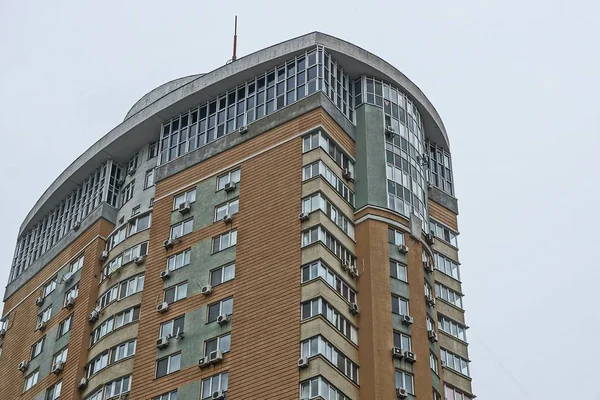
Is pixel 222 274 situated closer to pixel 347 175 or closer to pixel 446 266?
pixel 347 175

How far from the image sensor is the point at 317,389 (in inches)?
2276

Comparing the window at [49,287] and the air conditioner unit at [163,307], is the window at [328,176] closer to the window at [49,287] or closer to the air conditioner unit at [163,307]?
the air conditioner unit at [163,307]

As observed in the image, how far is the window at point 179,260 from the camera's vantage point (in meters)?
69.5

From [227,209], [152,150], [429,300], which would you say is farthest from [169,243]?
[429,300]

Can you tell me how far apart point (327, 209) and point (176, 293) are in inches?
447

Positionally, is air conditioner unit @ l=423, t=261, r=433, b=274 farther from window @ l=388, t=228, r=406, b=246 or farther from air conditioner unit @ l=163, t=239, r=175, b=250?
air conditioner unit @ l=163, t=239, r=175, b=250

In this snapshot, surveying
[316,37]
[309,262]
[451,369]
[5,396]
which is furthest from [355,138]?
[5,396]

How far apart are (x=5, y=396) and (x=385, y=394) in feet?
108

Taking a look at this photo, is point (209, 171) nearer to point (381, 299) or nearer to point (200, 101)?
point (200, 101)

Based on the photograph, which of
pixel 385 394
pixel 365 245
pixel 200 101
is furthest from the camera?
pixel 200 101

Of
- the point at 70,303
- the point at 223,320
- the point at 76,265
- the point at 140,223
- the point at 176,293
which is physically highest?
the point at 140,223

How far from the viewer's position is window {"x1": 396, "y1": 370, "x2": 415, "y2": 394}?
2434 inches

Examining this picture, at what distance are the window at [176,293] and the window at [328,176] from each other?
10477 millimetres

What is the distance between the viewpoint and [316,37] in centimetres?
7269
